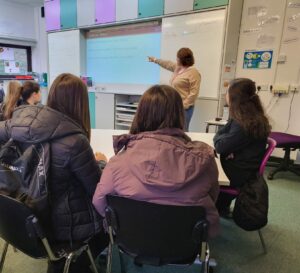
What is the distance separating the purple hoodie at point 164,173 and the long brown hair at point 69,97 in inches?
15.1

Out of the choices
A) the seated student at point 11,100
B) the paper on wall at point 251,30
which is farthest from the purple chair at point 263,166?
the paper on wall at point 251,30

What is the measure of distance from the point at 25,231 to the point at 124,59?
13.3ft

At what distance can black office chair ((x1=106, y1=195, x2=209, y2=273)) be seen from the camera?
1.01 m

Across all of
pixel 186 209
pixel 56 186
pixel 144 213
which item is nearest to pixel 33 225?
pixel 56 186

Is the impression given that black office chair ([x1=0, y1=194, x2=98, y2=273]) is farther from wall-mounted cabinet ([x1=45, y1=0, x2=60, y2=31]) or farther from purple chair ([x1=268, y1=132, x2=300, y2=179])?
wall-mounted cabinet ([x1=45, y1=0, x2=60, y2=31])

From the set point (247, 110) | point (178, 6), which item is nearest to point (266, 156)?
point (247, 110)

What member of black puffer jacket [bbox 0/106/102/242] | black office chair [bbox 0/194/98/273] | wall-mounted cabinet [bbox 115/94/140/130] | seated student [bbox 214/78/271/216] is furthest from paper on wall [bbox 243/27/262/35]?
black office chair [bbox 0/194/98/273]

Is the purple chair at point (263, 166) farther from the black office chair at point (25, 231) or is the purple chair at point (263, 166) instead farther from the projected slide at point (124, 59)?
the projected slide at point (124, 59)

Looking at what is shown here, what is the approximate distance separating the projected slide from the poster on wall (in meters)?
1.35

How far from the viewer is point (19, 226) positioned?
1087 mm

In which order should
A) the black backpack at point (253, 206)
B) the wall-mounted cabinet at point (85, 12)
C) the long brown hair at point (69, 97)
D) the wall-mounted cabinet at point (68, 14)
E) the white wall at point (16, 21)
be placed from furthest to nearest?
the white wall at point (16, 21)
the wall-mounted cabinet at point (68, 14)
the wall-mounted cabinet at point (85, 12)
the black backpack at point (253, 206)
the long brown hair at point (69, 97)

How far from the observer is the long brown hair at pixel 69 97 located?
131 cm

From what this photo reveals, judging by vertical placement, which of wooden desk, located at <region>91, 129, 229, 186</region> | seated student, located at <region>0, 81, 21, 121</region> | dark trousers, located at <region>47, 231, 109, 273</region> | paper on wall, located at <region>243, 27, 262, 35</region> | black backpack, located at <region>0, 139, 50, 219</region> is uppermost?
paper on wall, located at <region>243, 27, 262, 35</region>

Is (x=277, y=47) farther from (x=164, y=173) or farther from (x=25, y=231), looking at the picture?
(x=25, y=231)
